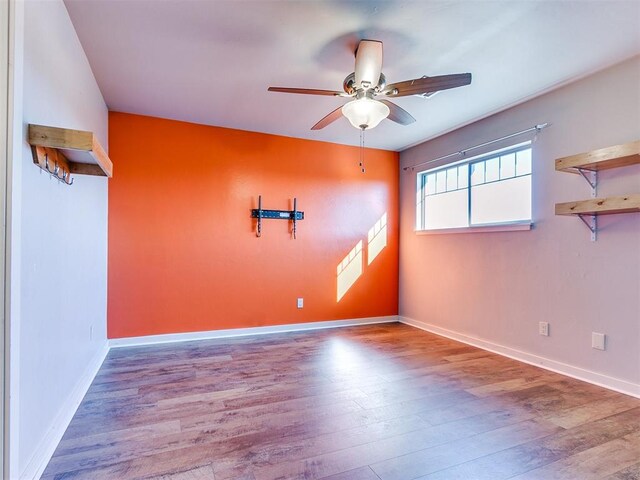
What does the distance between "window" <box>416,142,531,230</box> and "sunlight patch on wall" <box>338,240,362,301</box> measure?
92 cm

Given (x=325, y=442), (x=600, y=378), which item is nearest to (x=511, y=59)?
(x=600, y=378)

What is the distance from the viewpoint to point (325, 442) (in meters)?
1.78

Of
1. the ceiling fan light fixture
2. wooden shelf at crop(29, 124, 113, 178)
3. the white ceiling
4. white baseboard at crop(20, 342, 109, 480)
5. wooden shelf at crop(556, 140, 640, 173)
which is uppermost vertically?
the white ceiling

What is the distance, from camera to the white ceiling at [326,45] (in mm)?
1910

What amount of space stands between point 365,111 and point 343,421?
76.6 inches

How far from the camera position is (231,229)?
152 inches

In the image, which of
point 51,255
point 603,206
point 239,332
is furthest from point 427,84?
point 239,332

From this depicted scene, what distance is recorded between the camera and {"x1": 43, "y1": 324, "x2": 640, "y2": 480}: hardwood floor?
159 centimetres

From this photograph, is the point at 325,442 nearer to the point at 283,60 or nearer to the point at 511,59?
the point at 283,60

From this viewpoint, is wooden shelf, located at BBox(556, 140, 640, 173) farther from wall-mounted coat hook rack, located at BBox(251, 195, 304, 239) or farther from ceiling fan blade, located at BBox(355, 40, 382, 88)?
wall-mounted coat hook rack, located at BBox(251, 195, 304, 239)

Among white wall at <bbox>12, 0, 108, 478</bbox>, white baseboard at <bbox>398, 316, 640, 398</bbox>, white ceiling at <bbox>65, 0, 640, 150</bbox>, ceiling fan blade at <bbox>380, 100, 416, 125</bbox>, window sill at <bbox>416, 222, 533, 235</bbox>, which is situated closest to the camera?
white wall at <bbox>12, 0, 108, 478</bbox>

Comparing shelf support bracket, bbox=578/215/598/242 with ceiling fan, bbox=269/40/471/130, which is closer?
ceiling fan, bbox=269/40/471/130

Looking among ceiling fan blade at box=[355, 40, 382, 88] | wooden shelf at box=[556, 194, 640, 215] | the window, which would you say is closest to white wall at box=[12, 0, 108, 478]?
ceiling fan blade at box=[355, 40, 382, 88]

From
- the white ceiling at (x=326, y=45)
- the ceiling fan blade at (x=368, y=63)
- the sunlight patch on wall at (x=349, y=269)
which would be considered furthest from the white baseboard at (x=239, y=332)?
the ceiling fan blade at (x=368, y=63)
